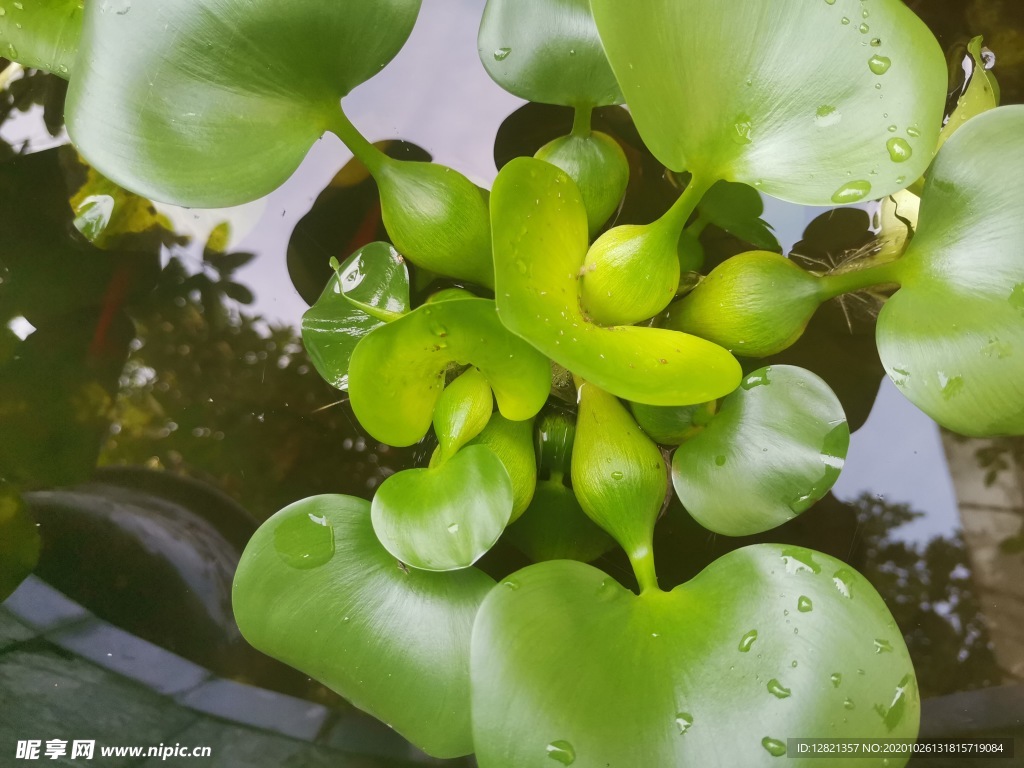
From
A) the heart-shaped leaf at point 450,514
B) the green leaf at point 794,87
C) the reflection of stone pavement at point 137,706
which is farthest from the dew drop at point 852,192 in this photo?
the reflection of stone pavement at point 137,706

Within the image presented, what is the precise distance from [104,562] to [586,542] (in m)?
0.56

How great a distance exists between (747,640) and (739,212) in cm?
43

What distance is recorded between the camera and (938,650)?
735 millimetres

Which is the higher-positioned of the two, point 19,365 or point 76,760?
point 19,365

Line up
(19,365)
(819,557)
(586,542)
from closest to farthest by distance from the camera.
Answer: (819,557) < (586,542) < (19,365)

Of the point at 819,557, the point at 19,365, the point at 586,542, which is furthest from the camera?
the point at 19,365

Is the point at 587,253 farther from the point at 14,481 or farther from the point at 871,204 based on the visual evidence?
the point at 14,481

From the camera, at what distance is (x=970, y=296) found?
56cm

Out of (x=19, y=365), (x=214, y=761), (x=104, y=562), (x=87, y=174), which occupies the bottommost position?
(x=214, y=761)

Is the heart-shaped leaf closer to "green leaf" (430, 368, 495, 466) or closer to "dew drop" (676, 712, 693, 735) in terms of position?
"green leaf" (430, 368, 495, 466)

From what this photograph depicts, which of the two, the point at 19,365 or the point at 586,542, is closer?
the point at 586,542

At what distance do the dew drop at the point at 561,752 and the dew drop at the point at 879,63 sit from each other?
56 cm

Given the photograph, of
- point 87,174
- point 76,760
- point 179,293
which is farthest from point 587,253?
point 76,760

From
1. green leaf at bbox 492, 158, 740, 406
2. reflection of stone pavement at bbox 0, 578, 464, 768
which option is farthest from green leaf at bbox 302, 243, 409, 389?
reflection of stone pavement at bbox 0, 578, 464, 768
